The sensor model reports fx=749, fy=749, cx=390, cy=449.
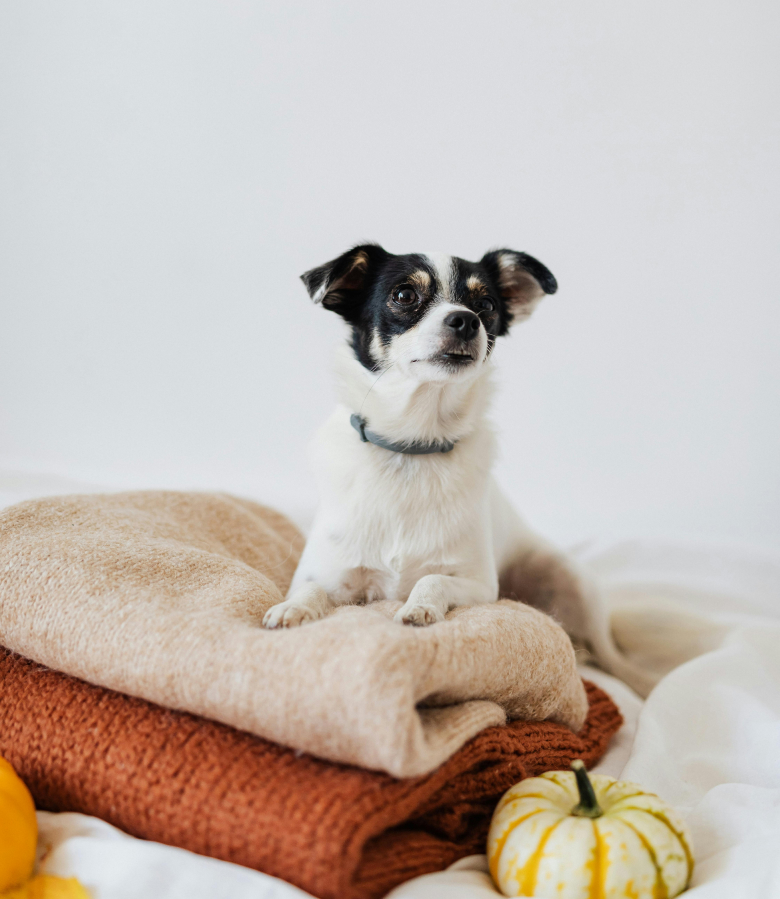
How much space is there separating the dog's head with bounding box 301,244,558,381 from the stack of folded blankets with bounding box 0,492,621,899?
1.98 ft

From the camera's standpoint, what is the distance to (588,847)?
3.50 feet

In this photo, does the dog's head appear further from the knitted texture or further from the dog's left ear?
the knitted texture

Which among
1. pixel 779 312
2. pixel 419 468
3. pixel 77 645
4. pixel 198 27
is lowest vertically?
pixel 77 645

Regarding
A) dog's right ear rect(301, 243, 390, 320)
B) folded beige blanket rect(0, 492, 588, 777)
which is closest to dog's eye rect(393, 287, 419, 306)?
dog's right ear rect(301, 243, 390, 320)

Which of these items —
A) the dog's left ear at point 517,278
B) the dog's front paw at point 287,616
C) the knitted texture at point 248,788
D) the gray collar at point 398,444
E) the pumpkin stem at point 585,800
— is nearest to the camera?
the knitted texture at point 248,788

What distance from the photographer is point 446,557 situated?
5.78 ft

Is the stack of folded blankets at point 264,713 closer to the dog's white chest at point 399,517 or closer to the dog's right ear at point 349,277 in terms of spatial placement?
the dog's white chest at point 399,517

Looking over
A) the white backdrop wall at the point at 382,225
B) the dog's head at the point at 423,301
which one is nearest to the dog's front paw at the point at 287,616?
the dog's head at the point at 423,301

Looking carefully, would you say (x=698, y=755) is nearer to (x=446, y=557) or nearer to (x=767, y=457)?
(x=446, y=557)

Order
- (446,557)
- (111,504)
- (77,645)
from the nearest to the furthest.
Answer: (77,645) → (446,557) → (111,504)

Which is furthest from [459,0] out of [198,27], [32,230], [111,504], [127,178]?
[111,504]

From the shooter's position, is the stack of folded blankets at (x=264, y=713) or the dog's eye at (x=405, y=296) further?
the dog's eye at (x=405, y=296)

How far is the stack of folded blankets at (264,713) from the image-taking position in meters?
1.02

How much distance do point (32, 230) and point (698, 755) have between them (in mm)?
3533
